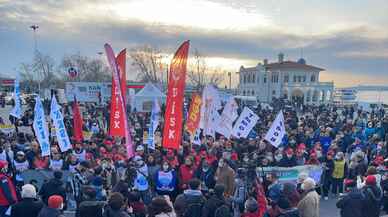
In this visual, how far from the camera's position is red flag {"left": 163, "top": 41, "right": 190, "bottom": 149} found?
867 cm

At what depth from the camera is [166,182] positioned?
8.64 m

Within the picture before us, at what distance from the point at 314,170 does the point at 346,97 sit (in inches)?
1461

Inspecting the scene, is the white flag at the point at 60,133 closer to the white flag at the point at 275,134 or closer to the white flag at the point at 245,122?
the white flag at the point at 245,122

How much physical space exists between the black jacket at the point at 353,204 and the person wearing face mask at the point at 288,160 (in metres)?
4.34

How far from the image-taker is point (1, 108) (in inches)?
1533

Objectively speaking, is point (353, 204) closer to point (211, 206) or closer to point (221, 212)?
point (221, 212)

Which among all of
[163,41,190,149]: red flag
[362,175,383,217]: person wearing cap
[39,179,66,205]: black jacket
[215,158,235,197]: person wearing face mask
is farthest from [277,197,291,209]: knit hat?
[39,179,66,205]: black jacket

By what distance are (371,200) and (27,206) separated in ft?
18.4

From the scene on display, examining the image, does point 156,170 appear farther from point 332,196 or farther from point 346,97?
point 346,97

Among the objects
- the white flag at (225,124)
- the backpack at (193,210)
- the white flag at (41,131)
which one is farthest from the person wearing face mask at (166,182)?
the white flag at (225,124)

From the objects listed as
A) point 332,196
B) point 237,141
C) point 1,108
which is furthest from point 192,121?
point 1,108

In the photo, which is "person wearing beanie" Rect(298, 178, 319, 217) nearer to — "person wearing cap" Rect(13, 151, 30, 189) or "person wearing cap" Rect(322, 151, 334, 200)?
"person wearing cap" Rect(322, 151, 334, 200)

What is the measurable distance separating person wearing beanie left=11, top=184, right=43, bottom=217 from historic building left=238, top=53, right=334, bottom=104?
6658cm

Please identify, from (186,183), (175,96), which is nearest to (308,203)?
(186,183)
